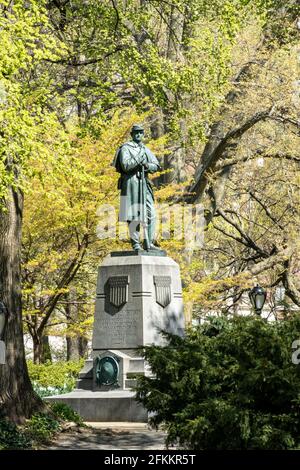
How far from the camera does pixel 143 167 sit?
17.6 m

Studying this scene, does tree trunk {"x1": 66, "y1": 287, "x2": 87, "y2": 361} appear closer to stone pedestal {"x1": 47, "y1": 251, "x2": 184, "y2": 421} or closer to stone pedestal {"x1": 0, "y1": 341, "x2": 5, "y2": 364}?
stone pedestal {"x1": 47, "y1": 251, "x2": 184, "y2": 421}

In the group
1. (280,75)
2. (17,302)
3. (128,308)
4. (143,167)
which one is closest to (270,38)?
(280,75)

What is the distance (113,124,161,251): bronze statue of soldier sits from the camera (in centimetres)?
1753

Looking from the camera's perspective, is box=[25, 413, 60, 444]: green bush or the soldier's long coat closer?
box=[25, 413, 60, 444]: green bush

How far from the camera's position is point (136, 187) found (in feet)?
58.1

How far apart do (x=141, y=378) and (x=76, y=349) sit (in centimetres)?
2781

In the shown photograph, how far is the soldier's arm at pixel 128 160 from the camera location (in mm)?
17484

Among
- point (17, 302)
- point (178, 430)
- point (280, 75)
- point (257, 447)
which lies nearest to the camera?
point (257, 447)

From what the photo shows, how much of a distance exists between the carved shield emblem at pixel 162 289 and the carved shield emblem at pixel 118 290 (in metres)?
0.55

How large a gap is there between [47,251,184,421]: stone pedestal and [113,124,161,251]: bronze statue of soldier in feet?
1.40

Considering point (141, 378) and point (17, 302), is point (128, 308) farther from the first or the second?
point (141, 378)

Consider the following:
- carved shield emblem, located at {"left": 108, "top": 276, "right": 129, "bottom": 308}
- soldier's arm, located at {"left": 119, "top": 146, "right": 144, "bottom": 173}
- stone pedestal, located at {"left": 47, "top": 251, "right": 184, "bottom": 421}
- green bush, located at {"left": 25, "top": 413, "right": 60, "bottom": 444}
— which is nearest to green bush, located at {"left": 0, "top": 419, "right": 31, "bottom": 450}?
green bush, located at {"left": 25, "top": 413, "right": 60, "bottom": 444}
